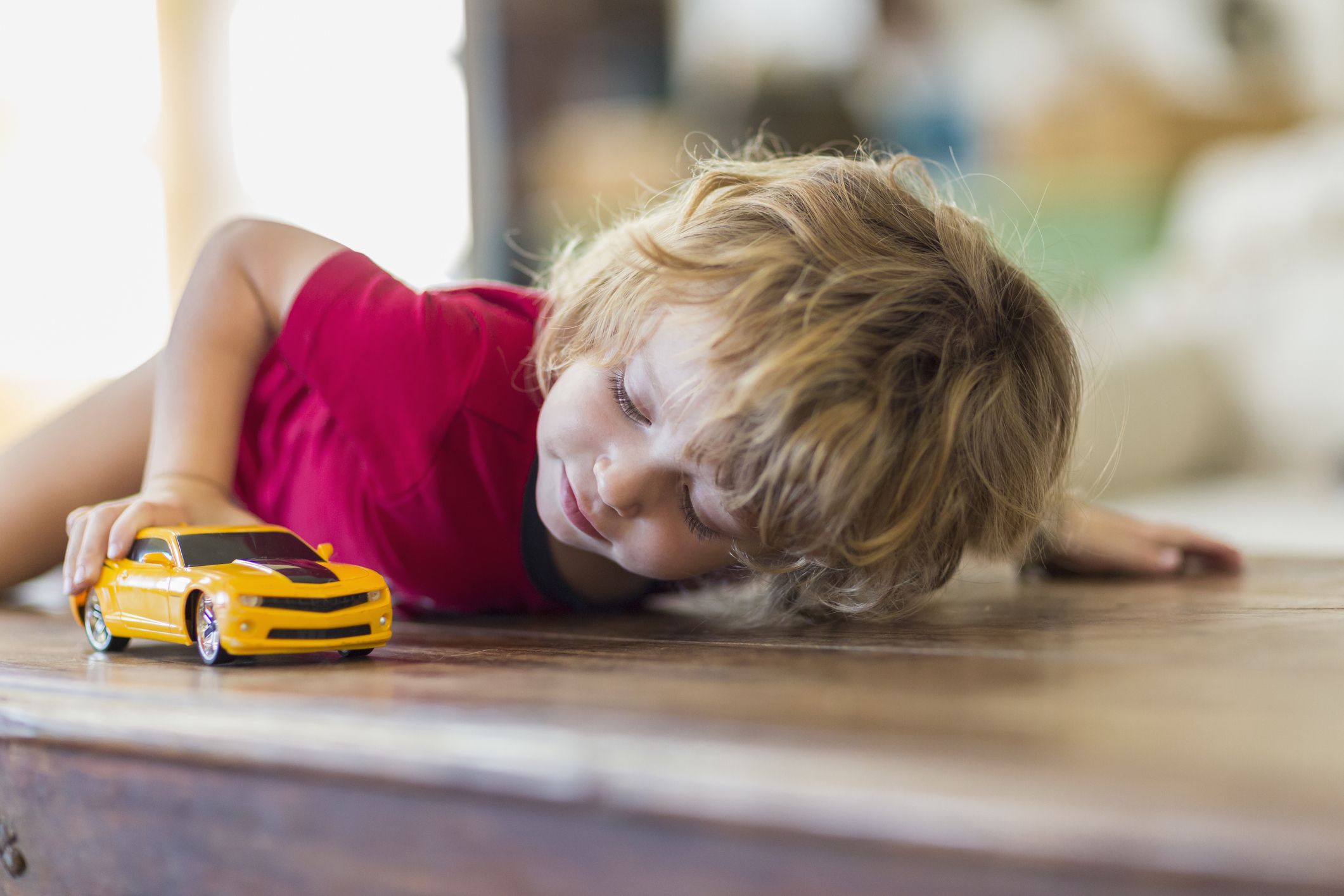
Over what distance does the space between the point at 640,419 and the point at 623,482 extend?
0.17ft

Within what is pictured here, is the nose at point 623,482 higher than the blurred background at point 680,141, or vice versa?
the blurred background at point 680,141

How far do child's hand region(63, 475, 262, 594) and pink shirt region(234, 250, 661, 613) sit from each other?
0.13 metres

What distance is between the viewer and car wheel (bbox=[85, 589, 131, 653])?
0.81 metres

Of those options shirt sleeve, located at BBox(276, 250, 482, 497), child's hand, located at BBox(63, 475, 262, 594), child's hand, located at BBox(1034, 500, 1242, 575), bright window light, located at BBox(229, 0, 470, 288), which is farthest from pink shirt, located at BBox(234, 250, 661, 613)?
bright window light, located at BBox(229, 0, 470, 288)

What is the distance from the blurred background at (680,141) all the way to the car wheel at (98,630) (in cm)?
173

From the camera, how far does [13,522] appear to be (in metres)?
1.25

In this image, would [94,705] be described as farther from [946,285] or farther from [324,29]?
[324,29]

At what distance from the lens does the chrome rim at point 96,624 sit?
2.67 feet

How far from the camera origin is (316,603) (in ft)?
2.37

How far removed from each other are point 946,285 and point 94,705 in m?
0.61

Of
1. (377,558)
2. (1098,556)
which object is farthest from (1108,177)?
(377,558)

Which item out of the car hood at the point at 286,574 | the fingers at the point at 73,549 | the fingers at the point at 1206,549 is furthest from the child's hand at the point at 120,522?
the fingers at the point at 1206,549

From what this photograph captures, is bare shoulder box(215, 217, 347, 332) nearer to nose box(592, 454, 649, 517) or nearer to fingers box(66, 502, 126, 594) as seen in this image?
fingers box(66, 502, 126, 594)

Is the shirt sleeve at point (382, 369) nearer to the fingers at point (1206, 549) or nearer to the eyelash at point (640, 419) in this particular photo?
the eyelash at point (640, 419)
